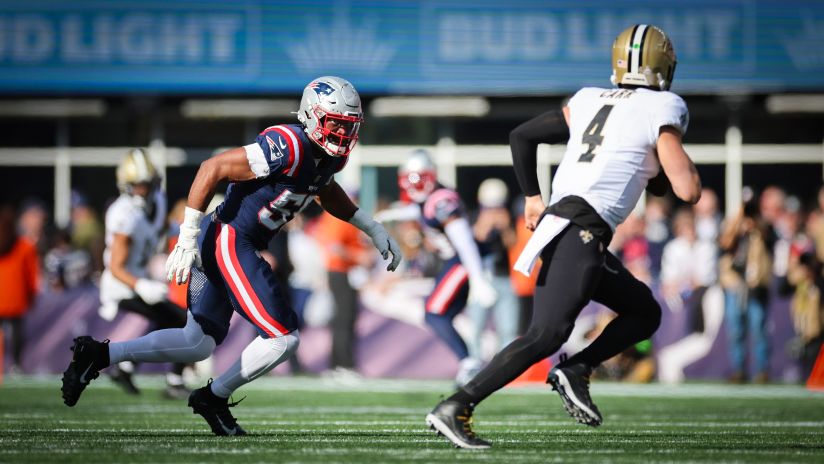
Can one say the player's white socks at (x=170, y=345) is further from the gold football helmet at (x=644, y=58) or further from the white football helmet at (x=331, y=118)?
the gold football helmet at (x=644, y=58)

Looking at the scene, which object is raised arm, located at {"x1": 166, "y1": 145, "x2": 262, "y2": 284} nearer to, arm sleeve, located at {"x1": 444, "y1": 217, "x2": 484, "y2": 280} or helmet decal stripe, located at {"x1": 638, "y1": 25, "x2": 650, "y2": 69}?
helmet decal stripe, located at {"x1": 638, "y1": 25, "x2": 650, "y2": 69}

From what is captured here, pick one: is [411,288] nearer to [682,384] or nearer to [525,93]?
[682,384]

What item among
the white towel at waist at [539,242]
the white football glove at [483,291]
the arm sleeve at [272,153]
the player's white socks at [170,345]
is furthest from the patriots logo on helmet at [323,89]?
the white football glove at [483,291]

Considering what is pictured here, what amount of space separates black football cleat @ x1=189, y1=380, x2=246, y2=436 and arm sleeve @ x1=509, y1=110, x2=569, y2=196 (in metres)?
1.85

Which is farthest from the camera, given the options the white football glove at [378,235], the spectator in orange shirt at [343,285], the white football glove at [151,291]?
the spectator in orange shirt at [343,285]

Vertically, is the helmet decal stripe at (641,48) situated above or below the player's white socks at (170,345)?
above

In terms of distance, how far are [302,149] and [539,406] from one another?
12.5 ft

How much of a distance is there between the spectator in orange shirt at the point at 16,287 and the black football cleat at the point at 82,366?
7757 millimetres

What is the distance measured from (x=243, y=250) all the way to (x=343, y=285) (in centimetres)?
714

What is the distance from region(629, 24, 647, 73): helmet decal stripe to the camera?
5684 mm

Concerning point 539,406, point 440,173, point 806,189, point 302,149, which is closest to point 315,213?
point 440,173

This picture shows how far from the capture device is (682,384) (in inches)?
495

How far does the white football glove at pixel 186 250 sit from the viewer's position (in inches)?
238

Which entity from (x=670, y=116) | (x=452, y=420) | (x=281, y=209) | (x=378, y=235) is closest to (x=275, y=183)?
(x=281, y=209)
